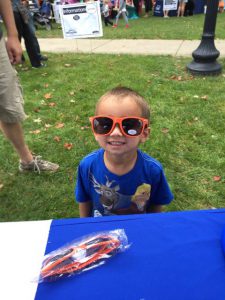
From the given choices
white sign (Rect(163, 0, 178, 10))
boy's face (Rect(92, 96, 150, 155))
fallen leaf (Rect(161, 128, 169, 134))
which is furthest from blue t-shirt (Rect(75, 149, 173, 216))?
white sign (Rect(163, 0, 178, 10))

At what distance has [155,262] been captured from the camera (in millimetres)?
1097

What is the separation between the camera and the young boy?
139 centimetres

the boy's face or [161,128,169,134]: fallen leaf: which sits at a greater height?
the boy's face

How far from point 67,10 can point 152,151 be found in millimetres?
5963

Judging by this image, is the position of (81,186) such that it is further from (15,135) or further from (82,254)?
(15,135)

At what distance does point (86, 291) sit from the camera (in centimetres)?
100

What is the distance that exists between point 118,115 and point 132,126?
0.15 m

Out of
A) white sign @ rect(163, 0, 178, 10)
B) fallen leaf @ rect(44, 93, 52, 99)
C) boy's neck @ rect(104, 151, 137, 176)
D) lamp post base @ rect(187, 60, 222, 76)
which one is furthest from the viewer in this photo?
white sign @ rect(163, 0, 178, 10)

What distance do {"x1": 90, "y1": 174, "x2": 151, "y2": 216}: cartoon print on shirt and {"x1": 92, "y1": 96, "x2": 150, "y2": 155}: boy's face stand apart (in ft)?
1.00

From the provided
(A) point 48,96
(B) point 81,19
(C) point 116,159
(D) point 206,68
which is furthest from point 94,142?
(B) point 81,19

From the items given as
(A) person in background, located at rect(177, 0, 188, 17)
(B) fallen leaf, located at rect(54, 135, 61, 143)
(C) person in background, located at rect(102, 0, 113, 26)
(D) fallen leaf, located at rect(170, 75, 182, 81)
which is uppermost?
(B) fallen leaf, located at rect(54, 135, 61, 143)

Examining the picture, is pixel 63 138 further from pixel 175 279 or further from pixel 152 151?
pixel 175 279

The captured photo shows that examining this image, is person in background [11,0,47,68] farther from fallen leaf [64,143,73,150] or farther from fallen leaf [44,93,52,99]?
fallen leaf [64,143,73,150]

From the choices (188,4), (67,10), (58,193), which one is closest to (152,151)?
(58,193)
